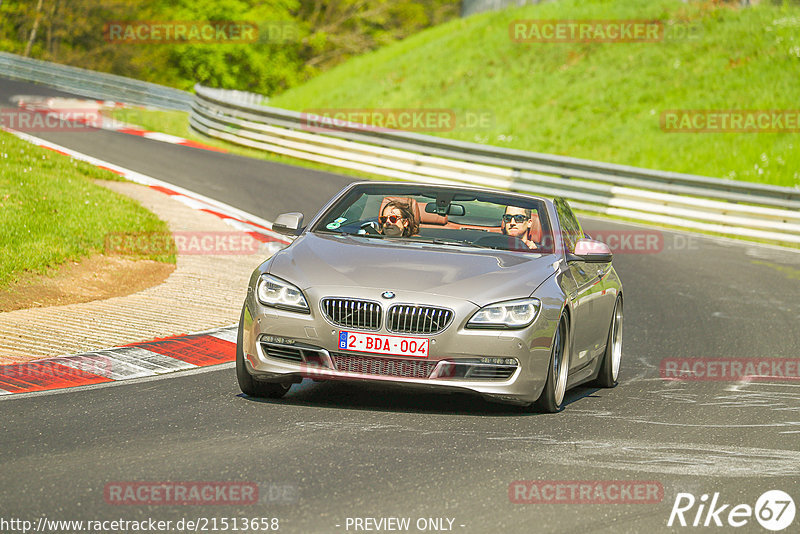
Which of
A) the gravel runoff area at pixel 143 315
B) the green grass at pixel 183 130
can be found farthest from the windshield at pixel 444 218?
the green grass at pixel 183 130

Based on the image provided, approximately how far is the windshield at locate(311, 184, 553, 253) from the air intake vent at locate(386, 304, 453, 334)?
3.63 feet

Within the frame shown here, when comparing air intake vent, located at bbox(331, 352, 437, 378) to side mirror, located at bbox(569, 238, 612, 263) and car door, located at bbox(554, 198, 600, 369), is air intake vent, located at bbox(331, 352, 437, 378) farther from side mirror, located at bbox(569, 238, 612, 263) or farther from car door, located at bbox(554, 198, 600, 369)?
side mirror, located at bbox(569, 238, 612, 263)

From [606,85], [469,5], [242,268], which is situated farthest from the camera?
[469,5]

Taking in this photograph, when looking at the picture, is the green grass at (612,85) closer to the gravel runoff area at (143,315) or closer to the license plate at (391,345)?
the gravel runoff area at (143,315)

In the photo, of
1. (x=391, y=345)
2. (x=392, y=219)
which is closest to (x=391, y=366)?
(x=391, y=345)

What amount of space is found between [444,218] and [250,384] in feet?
6.50

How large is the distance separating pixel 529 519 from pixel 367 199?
13.6 feet

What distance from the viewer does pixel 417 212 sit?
850 centimetres

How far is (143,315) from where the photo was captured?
34.7ft

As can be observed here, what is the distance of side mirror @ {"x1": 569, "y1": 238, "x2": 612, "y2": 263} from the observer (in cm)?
824

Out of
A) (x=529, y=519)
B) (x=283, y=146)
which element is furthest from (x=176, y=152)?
(x=529, y=519)

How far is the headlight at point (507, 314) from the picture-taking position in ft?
23.4

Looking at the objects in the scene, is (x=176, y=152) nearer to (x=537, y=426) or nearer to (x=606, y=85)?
(x=606, y=85)

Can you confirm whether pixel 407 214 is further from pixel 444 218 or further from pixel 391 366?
pixel 391 366
